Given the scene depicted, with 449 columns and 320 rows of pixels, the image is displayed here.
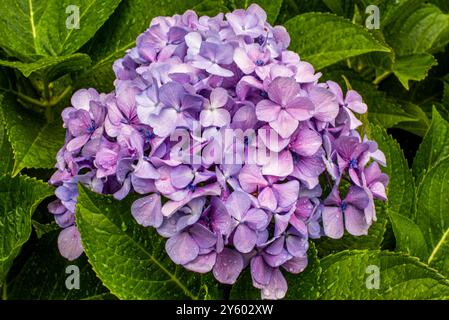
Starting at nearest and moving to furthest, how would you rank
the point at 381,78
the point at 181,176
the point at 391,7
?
the point at 181,176
the point at 391,7
the point at 381,78

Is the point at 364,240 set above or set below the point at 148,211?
below

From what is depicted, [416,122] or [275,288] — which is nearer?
[275,288]

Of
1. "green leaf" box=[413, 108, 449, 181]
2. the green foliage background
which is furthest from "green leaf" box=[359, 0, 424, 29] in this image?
"green leaf" box=[413, 108, 449, 181]

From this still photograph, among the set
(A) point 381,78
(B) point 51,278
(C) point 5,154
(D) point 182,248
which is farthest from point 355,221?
(A) point 381,78

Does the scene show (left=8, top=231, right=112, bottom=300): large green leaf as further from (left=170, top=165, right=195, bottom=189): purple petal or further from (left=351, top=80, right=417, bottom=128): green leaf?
(left=351, top=80, right=417, bottom=128): green leaf

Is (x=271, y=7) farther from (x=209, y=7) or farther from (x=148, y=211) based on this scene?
(x=148, y=211)

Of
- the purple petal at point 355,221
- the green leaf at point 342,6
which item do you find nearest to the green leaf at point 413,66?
the green leaf at point 342,6

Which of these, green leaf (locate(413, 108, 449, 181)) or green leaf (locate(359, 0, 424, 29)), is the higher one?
green leaf (locate(359, 0, 424, 29))

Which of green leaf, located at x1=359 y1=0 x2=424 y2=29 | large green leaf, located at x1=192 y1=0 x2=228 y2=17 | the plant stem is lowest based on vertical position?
the plant stem
